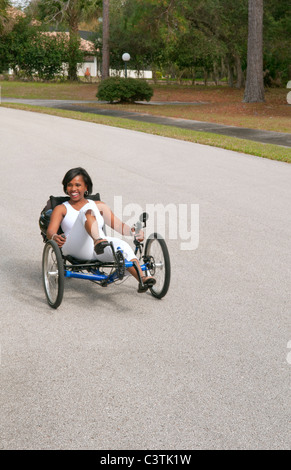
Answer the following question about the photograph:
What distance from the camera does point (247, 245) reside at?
744cm

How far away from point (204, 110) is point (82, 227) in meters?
24.9

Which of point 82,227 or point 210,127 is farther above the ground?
point 82,227

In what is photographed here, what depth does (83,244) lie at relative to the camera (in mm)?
5422

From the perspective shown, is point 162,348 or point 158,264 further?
point 158,264

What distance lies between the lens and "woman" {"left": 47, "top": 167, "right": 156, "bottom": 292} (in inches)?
209

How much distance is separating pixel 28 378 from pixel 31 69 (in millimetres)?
52607

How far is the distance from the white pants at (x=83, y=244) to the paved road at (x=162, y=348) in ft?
1.38

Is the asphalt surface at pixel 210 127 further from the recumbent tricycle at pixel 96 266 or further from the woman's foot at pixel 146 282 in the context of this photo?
the woman's foot at pixel 146 282

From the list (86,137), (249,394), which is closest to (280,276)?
(249,394)

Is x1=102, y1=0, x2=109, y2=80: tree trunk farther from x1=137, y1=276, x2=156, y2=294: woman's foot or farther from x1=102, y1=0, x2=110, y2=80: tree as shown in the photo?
x1=137, y1=276, x2=156, y2=294: woman's foot

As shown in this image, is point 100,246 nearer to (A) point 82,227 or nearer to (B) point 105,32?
(A) point 82,227

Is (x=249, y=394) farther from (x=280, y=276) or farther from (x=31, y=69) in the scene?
(x=31, y=69)

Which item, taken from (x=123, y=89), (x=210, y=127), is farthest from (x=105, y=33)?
(x=210, y=127)

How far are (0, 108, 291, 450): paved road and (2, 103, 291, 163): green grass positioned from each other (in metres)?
6.19
